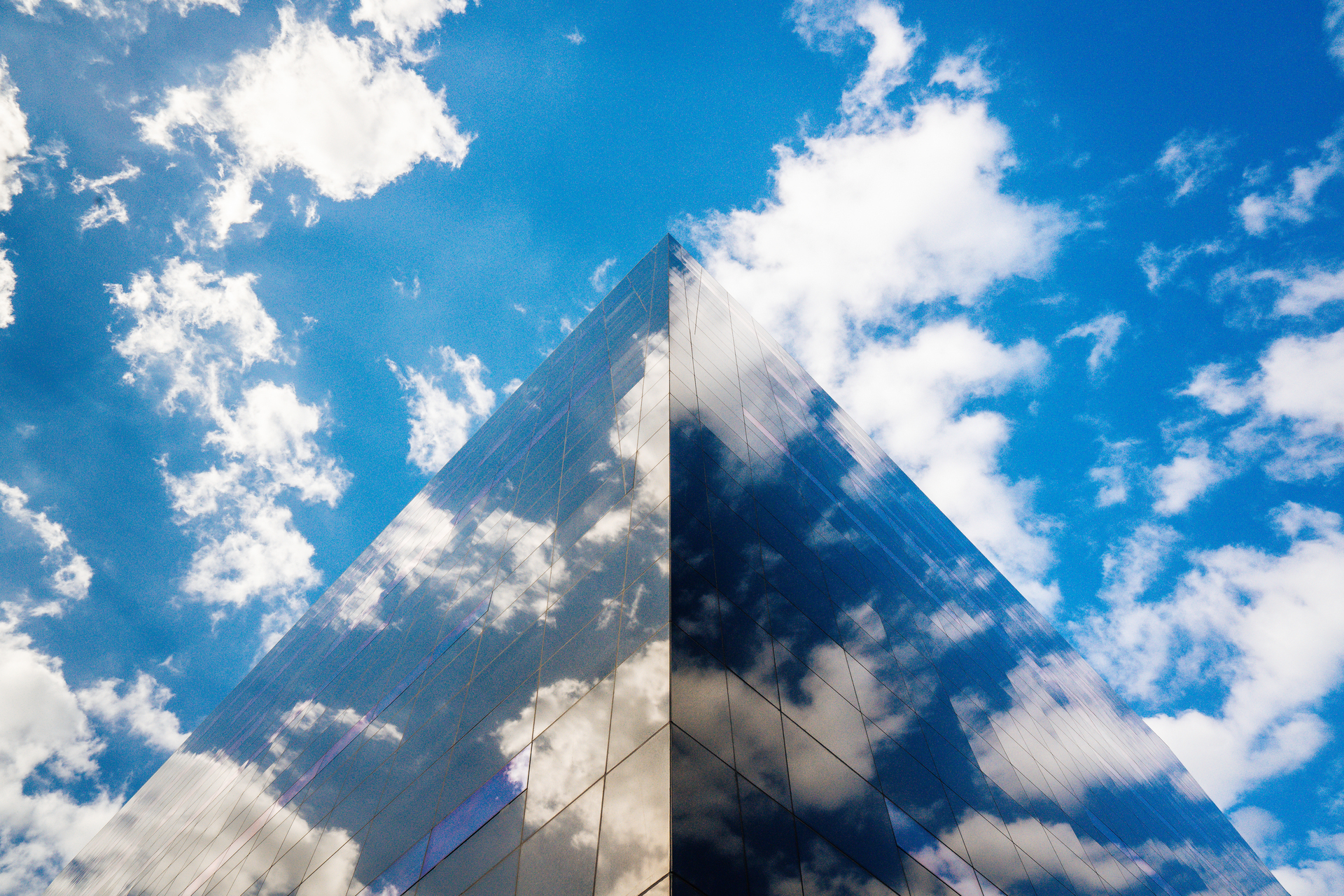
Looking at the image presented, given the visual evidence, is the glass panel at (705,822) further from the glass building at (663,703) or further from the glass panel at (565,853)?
→ the glass panel at (565,853)

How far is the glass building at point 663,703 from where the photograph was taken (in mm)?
8305

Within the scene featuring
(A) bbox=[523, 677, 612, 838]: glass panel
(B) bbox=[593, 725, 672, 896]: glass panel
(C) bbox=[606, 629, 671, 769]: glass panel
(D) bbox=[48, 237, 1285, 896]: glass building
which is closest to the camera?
(B) bbox=[593, 725, 672, 896]: glass panel

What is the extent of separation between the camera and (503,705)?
11438 mm

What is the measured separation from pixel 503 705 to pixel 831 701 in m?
6.12

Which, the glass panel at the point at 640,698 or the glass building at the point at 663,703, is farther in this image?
the glass building at the point at 663,703

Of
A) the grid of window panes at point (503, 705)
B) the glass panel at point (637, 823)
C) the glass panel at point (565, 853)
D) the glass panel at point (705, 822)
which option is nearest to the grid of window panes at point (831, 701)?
the glass panel at point (705, 822)

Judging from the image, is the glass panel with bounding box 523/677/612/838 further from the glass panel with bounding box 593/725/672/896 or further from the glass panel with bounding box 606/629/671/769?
the glass panel with bounding box 593/725/672/896

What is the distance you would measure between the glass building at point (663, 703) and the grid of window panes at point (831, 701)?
0.07 metres

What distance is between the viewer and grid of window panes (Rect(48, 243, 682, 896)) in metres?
8.31

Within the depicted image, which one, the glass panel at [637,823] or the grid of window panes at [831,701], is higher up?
the grid of window panes at [831,701]

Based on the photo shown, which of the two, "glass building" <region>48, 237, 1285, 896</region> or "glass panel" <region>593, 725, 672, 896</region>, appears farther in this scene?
"glass building" <region>48, 237, 1285, 896</region>

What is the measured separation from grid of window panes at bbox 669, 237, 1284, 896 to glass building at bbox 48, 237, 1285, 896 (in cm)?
7

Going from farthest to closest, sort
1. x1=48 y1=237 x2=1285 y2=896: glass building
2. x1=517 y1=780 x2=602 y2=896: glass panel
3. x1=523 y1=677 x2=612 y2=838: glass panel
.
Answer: x1=523 y1=677 x2=612 y2=838: glass panel < x1=48 y1=237 x2=1285 y2=896: glass building < x1=517 y1=780 x2=602 y2=896: glass panel

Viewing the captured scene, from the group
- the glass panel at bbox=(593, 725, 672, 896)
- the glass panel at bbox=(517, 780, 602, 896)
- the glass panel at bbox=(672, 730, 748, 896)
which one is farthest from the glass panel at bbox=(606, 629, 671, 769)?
the glass panel at bbox=(517, 780, 602, 896)
